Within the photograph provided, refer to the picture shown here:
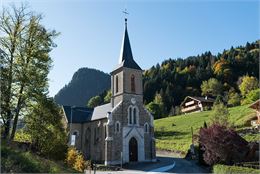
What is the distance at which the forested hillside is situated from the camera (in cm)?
12188

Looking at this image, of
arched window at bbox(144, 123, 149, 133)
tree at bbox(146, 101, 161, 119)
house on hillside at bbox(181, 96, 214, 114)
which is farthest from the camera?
house on hillside at bbox(181, 96, 214, 114)

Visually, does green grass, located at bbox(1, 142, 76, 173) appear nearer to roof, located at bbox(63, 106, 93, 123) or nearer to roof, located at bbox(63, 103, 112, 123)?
roof, located at bbox(63, 103, 112, 123)

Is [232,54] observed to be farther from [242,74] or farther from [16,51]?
[16,51]

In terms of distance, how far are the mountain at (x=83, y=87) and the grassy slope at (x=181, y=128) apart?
2871 inches

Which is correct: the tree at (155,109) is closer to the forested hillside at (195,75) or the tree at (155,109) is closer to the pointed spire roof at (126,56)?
Answer: the forested hillside at (195,75)

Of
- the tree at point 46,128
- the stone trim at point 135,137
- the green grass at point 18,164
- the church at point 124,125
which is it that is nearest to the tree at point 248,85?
the church at point 124,125

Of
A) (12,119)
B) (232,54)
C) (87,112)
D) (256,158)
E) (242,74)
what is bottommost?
(256,158)

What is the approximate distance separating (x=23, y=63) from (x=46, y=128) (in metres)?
4.86

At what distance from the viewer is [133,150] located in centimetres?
4675

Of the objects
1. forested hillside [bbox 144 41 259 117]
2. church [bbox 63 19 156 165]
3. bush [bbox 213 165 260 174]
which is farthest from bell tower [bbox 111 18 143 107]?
forested hillside [bbox 144 41 259 117]

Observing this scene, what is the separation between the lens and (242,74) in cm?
13300

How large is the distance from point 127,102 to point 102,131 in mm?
5499

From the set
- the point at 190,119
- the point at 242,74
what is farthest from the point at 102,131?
Answer: the point at 242,74

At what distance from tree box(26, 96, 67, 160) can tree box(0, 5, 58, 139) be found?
0.72 meters
